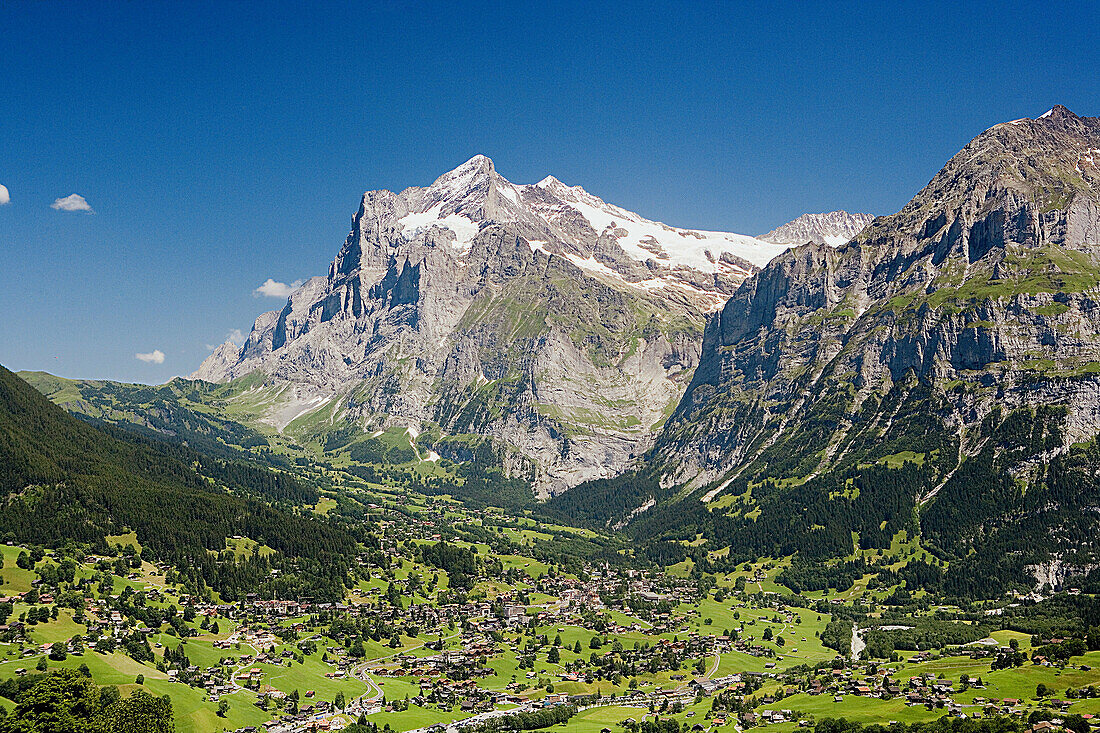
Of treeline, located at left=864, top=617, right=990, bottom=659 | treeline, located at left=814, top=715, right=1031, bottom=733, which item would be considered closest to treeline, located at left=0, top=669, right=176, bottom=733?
treeline, located at left=814, top=715, right=1031, bottom=733

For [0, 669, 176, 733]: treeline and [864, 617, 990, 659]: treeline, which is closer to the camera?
[0, 669, 176, 733]: treeline

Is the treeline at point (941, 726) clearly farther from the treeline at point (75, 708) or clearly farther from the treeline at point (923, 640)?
the treeline at point (75, 708)

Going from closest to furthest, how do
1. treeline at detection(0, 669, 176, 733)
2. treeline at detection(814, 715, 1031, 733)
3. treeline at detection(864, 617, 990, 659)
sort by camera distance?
treeline at detection(0, 669, 176, 733) → treeline at detection(814, 715, 1031, 733) → treeline at detection(864, 617, 990, 659)

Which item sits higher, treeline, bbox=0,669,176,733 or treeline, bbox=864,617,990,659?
treeline, bbox=864,617,990,659

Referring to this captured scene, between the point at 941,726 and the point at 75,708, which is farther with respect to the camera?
the point at 941,726

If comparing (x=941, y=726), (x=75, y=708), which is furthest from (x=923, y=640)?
(x=75, y=708)

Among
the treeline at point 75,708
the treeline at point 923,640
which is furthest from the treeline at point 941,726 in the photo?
the treeline at point 75,708

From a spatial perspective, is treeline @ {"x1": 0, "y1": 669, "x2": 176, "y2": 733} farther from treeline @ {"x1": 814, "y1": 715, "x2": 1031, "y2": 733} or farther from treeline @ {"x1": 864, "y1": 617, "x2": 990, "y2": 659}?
treeline @ {"x1": 864, "y1": 617, "x2": 990, "y2": 659}

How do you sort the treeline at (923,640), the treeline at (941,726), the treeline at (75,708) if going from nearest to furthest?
1. the treeline at (75,708)
2. the treeline at (941,726)
3. the treeline at (923,640)

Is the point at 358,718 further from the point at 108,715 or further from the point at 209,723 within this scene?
the point at 108,715

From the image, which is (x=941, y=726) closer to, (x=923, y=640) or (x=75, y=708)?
(x=923, y=640)

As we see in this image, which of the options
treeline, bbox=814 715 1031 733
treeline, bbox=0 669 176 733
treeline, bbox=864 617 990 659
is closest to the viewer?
treeline, bbox=0 669 176 733

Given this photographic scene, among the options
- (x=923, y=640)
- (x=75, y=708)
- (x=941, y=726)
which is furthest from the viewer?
(x=923, y=640)

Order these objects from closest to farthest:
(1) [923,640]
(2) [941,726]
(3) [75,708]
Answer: (3) [75,708] < (2) [941,726] < (1) [923,640]
